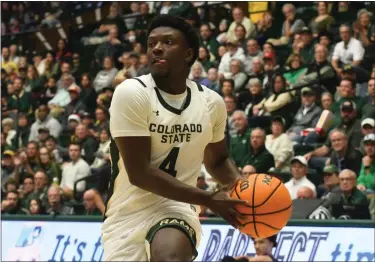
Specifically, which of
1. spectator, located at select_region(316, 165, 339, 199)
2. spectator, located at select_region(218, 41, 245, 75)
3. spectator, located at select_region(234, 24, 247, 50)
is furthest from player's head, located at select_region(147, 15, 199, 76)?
spectator, located at select_region(234, 24, 247, 50)

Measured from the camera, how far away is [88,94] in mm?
19328

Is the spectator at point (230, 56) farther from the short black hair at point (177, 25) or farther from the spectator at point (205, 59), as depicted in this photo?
the short black hair at point (177, 25)

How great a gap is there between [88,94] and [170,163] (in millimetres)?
13783

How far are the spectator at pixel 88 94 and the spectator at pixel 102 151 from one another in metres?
2.52

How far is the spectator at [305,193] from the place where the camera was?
39.6 feet

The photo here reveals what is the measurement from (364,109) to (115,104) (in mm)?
8213

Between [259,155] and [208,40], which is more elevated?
[208,40]

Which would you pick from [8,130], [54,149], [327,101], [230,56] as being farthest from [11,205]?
[327,101]

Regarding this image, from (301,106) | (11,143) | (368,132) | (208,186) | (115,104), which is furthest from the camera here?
(11,143)

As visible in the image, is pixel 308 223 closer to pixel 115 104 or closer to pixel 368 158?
pixel 368 158

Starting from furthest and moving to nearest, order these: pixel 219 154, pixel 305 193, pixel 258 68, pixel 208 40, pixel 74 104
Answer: pixel 74 104 → pixel 208 40 → pixel 258 68 → pixel 305 193 → pixel 219 154

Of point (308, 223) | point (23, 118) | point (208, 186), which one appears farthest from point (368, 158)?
point (23, 118)

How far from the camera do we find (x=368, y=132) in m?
12.6

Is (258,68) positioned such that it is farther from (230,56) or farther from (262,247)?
(262,247)
